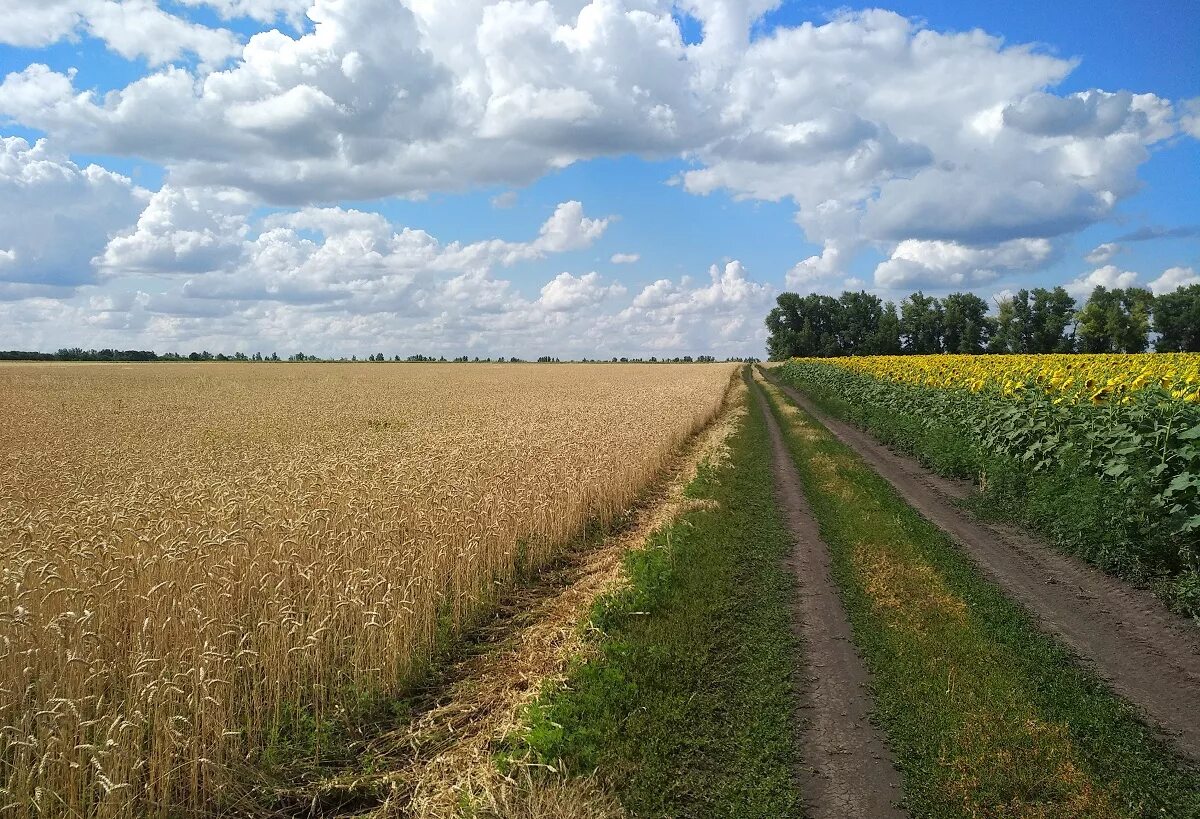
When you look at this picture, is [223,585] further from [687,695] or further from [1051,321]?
[1051,321]

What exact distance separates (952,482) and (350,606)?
15.5 metres

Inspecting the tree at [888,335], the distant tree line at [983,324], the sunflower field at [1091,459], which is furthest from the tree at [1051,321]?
the sunflower field at [1091,459]

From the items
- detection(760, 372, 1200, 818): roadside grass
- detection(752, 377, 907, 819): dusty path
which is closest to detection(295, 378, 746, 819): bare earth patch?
detection(752, 377, 907, 819): dusty path

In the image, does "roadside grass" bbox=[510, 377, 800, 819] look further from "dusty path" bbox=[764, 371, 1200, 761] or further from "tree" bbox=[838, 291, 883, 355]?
"tree" bbox=[838, 291, 883, 355]

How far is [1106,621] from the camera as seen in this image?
345 inches

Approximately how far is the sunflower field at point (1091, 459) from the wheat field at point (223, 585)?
7.86 m

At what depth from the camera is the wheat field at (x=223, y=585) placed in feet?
16.7

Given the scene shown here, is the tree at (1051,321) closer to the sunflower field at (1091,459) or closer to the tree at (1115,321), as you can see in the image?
the tree at (1115,321)

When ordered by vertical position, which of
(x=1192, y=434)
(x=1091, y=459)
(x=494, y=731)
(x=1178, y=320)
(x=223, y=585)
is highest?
(x=1178, y=320)

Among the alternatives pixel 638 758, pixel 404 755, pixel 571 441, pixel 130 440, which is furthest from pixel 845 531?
pixel 130 440

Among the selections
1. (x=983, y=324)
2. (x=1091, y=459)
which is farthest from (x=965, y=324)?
(x=1091, y=459)

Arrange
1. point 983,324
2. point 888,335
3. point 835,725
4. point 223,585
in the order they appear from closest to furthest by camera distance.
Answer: point 835,725 < point 223,585 < point 983,324 < point 888,335

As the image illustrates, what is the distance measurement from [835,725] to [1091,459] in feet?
32.2

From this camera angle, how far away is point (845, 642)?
7.99 meters
